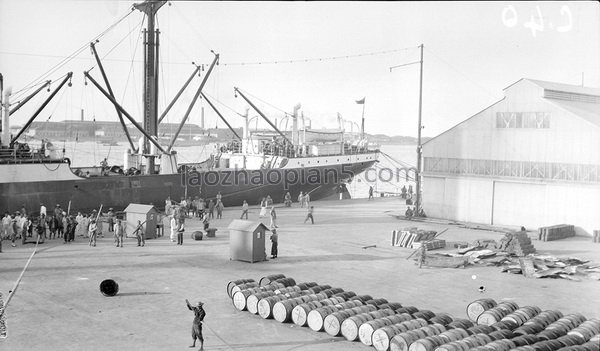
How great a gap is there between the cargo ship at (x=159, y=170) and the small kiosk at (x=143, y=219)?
28.2 feet

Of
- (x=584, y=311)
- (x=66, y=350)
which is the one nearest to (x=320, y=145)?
(x=584, y=311)

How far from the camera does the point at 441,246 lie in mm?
29344

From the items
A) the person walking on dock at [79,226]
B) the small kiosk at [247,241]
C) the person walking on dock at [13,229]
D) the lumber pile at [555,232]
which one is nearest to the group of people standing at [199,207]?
the person walking on dock at [79,226]

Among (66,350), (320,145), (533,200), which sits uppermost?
(320,145)

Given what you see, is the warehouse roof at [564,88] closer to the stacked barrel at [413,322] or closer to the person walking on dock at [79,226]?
the stacked barrel at [413,322]

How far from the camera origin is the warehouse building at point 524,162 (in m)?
33.6

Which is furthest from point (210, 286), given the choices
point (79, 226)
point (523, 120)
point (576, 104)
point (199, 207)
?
point (576, 104)

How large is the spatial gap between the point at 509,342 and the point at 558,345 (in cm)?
118

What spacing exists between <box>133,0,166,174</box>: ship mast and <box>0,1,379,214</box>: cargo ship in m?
0.08

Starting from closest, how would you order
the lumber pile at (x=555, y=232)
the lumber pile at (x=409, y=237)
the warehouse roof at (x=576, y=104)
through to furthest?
the lumber pile at (x=409, y=237) → the lumber pile at (x=555, y=232) → the warehouse roof at (x=576, y=104)

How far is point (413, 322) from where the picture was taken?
14766 mm

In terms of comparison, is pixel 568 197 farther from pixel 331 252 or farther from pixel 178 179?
pixel 178 179

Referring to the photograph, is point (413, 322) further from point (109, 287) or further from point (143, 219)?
point (143, 219)

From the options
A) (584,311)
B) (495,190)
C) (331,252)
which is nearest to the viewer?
(584,311)
